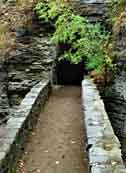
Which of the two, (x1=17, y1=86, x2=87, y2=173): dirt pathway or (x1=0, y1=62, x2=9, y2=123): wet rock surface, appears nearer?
(x1=17, y1=86, x2=87, y2=173): dirt pathway

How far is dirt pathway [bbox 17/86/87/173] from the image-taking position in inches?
267

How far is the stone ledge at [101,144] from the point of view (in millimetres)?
5125

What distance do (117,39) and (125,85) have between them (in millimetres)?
1846

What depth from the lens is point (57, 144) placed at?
26.9 feet

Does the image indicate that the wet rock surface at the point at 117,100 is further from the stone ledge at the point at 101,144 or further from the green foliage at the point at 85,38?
the stone ledge at the point at 101,144

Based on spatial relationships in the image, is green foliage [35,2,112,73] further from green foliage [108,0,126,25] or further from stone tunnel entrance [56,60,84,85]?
stone tunnel entrance [56,60,84,85]

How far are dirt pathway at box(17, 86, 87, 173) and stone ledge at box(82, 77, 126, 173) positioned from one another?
59cm

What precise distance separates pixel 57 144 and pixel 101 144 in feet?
7.45

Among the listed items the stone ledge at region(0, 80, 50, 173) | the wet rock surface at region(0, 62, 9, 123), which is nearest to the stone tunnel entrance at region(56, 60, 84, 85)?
the wet rock surface at region(0, 62, 9, 123)

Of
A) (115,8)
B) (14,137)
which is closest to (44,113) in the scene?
(14,137)

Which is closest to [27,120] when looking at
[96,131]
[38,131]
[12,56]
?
[38,131]

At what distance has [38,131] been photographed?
918 cm

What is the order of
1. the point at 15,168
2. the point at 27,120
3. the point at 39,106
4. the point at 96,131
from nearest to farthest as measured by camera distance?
1. the point at 15,168
2. the point at 96,131
3. the point at 27,120
4. the point at 39,106

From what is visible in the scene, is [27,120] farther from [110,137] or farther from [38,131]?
[110,137]
